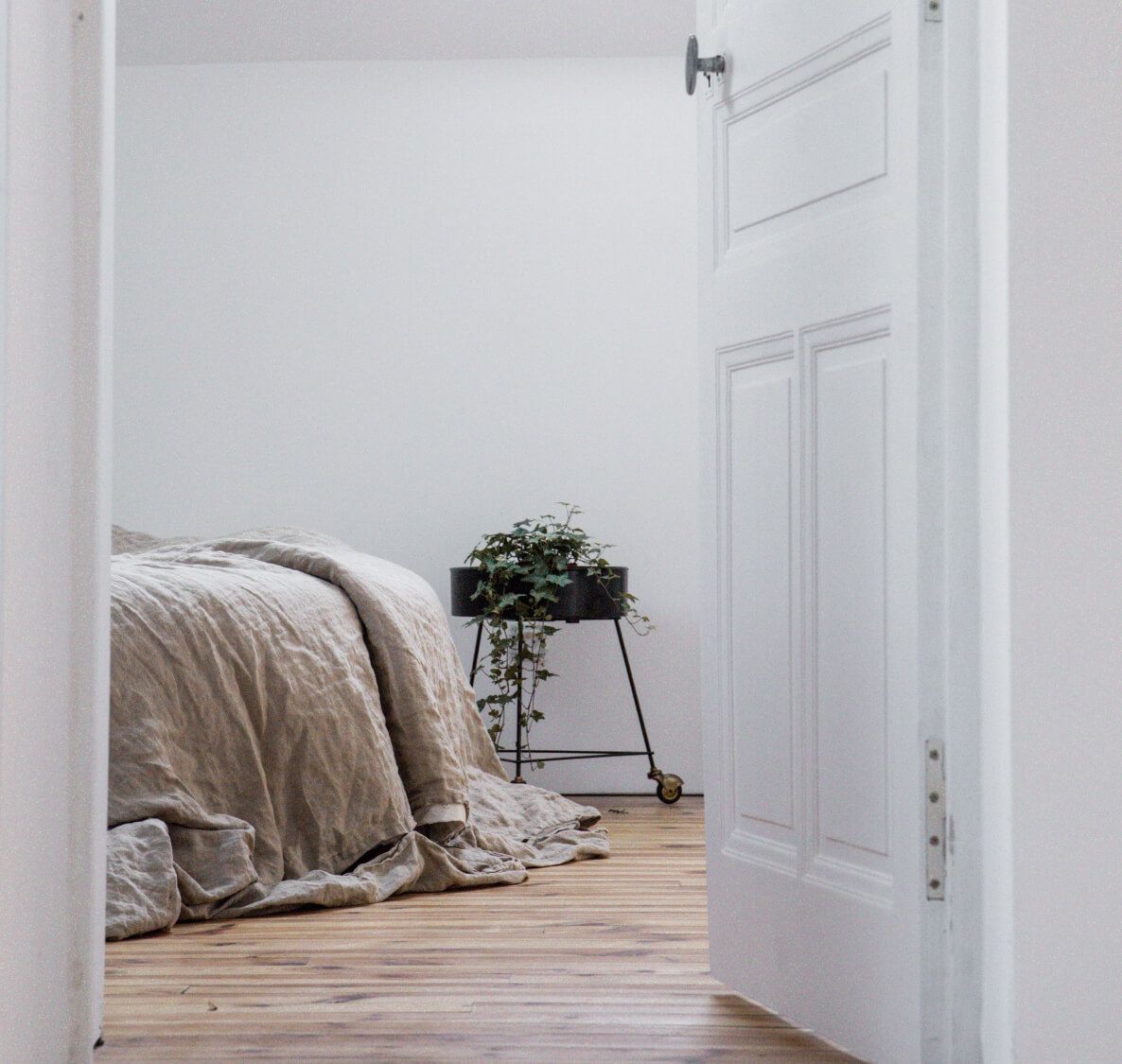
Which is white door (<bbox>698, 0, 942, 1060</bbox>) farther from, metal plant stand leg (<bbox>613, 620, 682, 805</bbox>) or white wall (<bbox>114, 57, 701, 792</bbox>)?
white wall (<bbox>114, 57, 701, 792</bbox>)

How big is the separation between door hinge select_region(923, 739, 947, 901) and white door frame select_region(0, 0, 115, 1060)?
968 mm

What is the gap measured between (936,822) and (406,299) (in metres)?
3.20

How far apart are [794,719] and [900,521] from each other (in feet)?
1.12

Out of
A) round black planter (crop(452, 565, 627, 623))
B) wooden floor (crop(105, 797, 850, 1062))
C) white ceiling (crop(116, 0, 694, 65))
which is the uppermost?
white ceiling (crop(116, 0, 694, 65))

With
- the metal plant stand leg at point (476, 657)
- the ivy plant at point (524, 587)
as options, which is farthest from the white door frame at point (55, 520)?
the metal plant stand leg at point (476, 657)

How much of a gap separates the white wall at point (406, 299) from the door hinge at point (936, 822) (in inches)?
107

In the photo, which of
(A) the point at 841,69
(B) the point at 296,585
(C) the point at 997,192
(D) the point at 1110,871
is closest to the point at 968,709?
(D) the point at 1110,871

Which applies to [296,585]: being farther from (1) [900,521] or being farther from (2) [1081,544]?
(2) [1081,544]

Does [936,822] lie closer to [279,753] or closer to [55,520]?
[55,520]

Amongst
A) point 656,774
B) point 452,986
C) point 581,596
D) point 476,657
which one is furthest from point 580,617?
point 452,986

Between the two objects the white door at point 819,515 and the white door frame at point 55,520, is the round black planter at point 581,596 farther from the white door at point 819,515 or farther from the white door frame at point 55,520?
the white door frame at point 55,520

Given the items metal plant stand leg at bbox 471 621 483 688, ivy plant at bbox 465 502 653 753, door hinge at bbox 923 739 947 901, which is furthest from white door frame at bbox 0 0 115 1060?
metal plant stand leg at bbox 471 621 483 688

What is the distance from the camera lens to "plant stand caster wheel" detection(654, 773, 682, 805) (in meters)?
3.64

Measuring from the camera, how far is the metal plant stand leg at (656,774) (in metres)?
3.64
